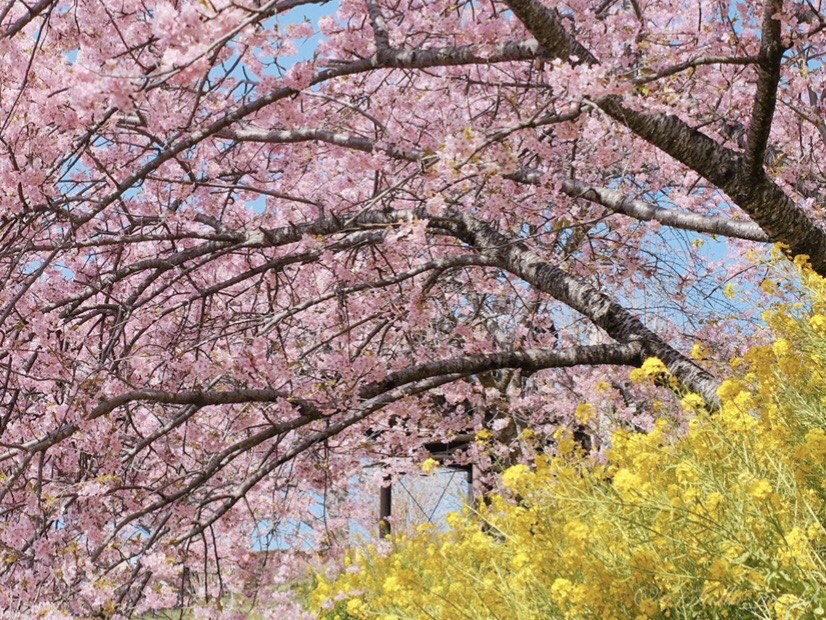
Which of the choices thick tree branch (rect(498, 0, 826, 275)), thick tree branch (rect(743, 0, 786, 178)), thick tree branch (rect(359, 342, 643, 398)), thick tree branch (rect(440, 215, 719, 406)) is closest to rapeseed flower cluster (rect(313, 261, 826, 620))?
thick tree branch (rect(498, 0, 826, 275))

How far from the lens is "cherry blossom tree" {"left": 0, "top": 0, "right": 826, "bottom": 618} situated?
407 centimetres

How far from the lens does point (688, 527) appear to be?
3.08 metres

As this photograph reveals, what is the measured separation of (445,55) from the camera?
420cm

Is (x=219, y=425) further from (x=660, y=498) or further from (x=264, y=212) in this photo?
(x=660, y=498)

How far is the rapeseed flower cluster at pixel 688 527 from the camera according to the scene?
9.27ft

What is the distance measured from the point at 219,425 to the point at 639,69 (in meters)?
4.42

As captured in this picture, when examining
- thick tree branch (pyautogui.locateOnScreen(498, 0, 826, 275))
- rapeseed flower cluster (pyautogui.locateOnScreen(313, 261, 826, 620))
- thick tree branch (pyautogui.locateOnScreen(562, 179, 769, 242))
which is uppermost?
thick tree branch (pyautogui.locateOnScreen(562, 179, 769, 242))

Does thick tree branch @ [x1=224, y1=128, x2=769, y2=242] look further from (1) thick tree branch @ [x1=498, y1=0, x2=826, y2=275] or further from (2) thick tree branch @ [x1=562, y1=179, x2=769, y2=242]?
(1) thick tree branch @ [x1=498, y1=0, x2=826, y2=275]

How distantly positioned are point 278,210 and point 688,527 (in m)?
4.25

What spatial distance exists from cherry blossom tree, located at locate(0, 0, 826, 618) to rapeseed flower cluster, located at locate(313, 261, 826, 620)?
1.69ft

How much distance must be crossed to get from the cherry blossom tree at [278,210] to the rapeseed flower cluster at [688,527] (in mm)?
515

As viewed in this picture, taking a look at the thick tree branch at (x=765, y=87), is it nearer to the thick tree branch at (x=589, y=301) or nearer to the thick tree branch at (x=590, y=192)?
the thick tree branch at (x=590, y=192)

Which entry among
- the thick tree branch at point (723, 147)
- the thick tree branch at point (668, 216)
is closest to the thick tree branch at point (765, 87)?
the thick tree branch at point (723, 147)

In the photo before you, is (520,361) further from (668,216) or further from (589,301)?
(668,216)
